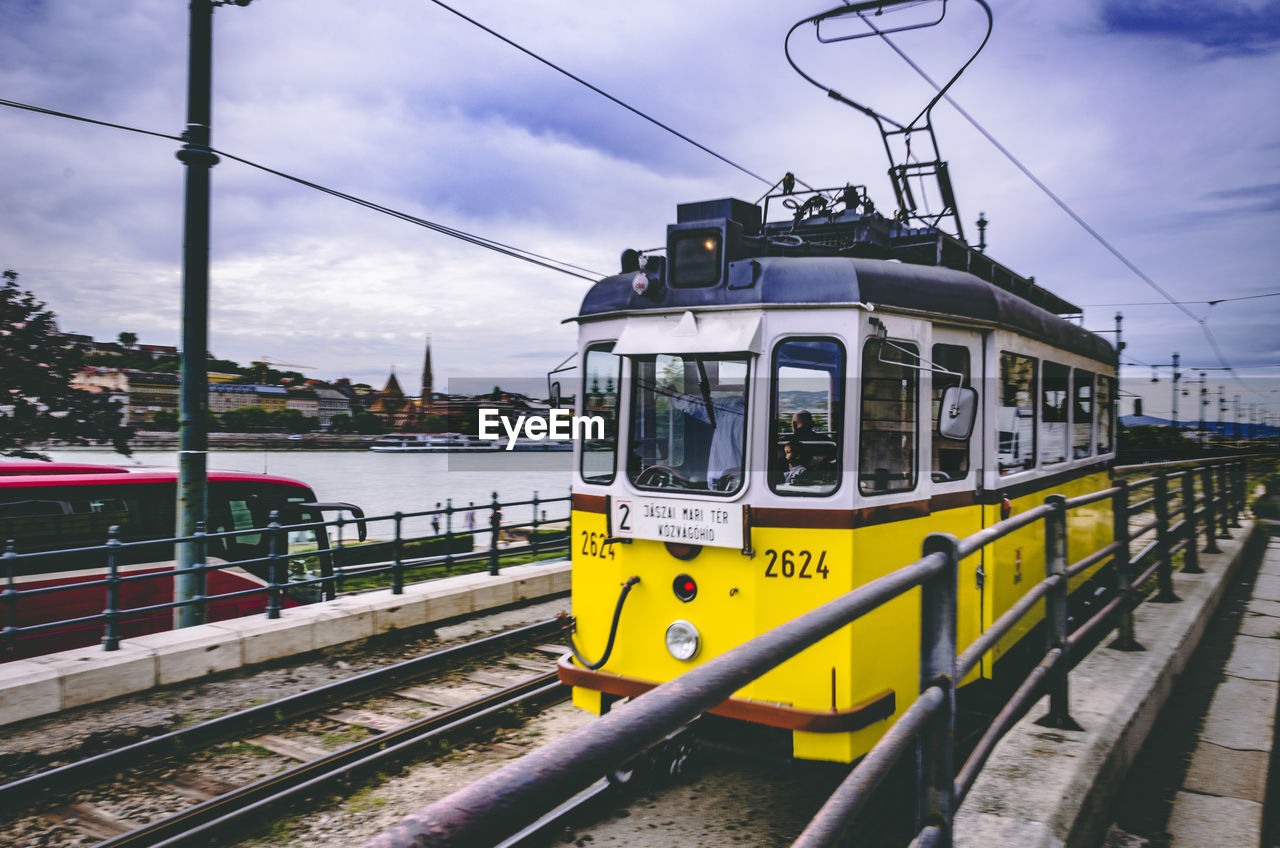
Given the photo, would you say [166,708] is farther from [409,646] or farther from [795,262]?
[795,262]

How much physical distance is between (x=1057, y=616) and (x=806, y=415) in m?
1.69

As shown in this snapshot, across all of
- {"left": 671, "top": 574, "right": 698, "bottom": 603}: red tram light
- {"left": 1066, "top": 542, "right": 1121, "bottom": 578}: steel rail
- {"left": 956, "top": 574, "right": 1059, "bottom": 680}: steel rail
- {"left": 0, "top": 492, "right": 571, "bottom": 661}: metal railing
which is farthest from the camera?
{"left": 0, "top": 492, "right": 571, "bottom": 661}: metal railing

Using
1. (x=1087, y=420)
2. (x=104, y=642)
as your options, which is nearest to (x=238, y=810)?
(x=104, y=642)

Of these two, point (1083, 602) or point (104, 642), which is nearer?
point (104, 642)

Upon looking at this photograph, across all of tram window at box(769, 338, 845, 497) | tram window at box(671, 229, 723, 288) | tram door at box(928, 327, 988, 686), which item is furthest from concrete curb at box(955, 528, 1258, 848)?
tram window at box(671, 229, 723, 288)

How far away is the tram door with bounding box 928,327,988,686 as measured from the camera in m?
4.99

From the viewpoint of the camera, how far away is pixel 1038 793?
2682 millimetres

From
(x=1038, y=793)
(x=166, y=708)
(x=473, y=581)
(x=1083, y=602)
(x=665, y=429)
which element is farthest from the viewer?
(x=473, y=581)

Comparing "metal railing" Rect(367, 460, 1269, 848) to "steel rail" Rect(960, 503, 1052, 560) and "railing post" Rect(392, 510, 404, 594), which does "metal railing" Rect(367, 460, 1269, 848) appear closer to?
"steel rail" Rect(960, 503, 1052, 560)

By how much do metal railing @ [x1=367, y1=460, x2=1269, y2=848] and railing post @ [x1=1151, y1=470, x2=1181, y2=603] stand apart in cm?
128

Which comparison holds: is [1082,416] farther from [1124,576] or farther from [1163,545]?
[1124,576]

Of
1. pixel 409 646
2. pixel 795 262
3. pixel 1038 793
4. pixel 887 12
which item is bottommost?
pixel 409 646

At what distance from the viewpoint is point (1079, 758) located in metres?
3.03

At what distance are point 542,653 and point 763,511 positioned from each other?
4.45 meters
